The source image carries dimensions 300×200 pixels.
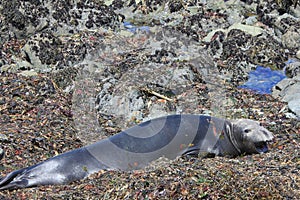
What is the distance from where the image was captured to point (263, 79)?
36.9 ft

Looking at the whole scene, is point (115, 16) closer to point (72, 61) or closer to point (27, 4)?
point (27, 4)

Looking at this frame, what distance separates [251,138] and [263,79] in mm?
4924

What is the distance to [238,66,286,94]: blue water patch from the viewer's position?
1051 centimetres

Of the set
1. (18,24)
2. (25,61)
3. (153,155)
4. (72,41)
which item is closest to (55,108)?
(153,155)

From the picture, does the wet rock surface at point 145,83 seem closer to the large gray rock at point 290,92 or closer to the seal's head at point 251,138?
the large gray rock at point 290,92

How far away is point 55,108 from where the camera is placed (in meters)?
8.78

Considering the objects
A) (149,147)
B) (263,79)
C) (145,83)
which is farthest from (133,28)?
(149,147)

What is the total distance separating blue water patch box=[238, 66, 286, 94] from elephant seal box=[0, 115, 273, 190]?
12.5ft

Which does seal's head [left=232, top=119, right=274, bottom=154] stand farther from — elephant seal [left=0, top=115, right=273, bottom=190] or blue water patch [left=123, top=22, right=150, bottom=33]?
blue water patch [left=123, top=22, right=150, bottom=33]

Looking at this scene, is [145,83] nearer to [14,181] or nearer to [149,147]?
[149,147]

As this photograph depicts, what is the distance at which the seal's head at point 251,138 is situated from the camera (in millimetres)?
6641

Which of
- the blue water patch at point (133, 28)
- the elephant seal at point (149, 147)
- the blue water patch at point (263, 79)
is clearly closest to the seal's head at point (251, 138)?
the elephant seal at point (149, 147)

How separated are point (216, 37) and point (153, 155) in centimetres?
839

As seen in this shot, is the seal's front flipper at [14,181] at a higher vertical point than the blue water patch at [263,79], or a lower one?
higher
